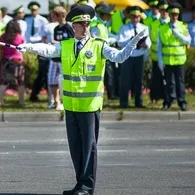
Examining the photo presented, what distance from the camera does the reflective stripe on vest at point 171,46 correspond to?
18.0m

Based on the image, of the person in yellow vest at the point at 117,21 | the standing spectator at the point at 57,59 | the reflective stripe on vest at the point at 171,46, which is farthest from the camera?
the person in yellow vest at the point at 117,21

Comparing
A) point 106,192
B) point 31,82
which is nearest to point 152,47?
point 31,82

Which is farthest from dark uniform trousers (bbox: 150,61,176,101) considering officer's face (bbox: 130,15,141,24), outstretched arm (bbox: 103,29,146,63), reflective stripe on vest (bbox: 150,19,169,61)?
outstretched arm (bbox: 103,29,146,63)

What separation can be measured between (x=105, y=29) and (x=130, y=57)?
2.25ft

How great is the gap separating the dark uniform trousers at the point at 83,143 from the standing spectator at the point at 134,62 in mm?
8580

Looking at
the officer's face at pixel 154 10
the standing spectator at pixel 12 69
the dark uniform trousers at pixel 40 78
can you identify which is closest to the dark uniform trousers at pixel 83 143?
the standing spectator at pixel 12 69

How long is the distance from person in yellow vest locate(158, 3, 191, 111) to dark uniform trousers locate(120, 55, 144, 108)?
436 millimetres

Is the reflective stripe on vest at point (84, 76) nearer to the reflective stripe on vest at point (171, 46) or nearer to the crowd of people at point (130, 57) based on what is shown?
the crowd of people at point (130, 57)

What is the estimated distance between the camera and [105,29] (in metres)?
18.4

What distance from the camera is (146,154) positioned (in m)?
12.8

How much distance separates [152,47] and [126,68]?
89 cm

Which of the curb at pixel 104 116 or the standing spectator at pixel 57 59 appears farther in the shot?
the standing spectator at pixel 57 59

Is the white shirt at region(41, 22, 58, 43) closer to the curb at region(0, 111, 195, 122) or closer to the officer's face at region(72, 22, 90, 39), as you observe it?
the curb at region(0, 111, 195, 122)

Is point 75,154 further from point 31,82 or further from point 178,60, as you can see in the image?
point 31,82
